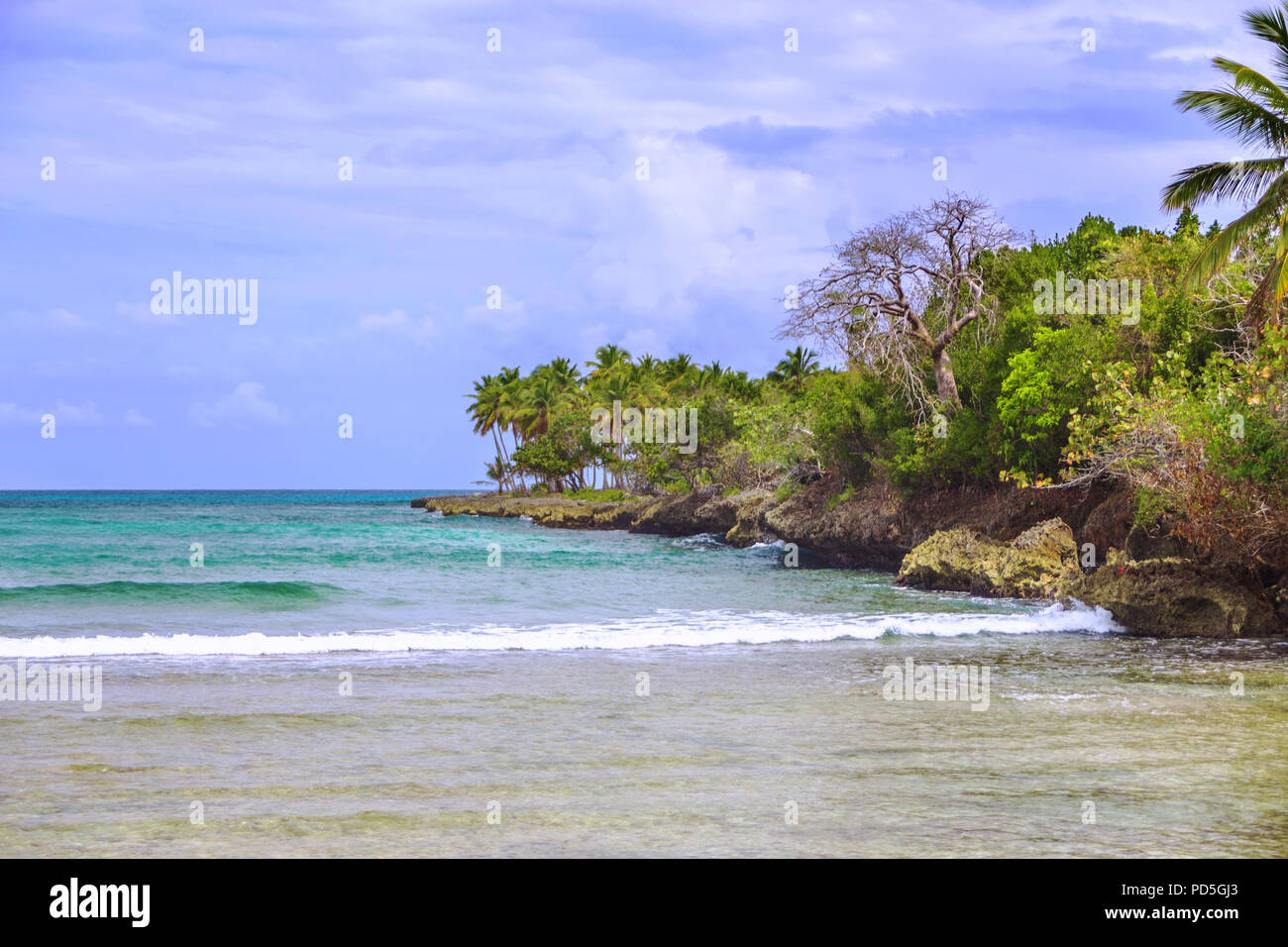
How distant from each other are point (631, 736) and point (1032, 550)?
16.3 metres

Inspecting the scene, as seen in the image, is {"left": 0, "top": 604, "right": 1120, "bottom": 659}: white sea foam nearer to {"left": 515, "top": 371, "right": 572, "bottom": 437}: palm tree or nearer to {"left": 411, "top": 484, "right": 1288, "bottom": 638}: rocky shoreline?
{"left": 411, "top": 484, "right": 1288, "bottom": 638}: rocky shoreline

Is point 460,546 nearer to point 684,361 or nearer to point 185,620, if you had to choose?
point 185,620

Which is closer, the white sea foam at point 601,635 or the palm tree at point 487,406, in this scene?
the white sea foam at point 601,635

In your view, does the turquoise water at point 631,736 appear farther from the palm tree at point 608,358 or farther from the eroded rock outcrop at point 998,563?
the palm tree at point 608,358

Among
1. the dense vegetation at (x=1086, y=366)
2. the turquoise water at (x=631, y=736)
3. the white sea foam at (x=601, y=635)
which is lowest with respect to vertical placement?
the white sea foam at (x=601, y=635)

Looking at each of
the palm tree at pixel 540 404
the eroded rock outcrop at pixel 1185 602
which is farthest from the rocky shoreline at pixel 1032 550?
the palm tree at pixel 540 404

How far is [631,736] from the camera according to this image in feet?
29.9

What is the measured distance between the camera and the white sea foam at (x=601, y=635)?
50.8ft

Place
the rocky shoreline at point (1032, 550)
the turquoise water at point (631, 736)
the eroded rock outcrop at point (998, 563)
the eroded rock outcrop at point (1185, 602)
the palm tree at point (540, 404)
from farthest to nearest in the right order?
the palm tree at point (540, 404) → the eroded rock outcrop at point (998, 563) → the rocky shoreline at point (1032, 550) → the eroded rock outcrop at point (1185, 602) → the turquoise water at point (631, 736)

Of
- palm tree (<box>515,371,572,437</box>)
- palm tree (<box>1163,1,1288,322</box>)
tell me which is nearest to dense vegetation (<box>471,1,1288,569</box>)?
palm tree (<box>1163,1,1288,322</box>)

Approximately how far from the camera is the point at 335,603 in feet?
72.8

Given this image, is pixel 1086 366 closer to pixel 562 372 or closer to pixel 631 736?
pixel 631 736

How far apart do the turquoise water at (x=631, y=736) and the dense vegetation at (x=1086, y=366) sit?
2837 mm

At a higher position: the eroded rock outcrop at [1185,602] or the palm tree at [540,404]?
the palm tree at [540,404]
